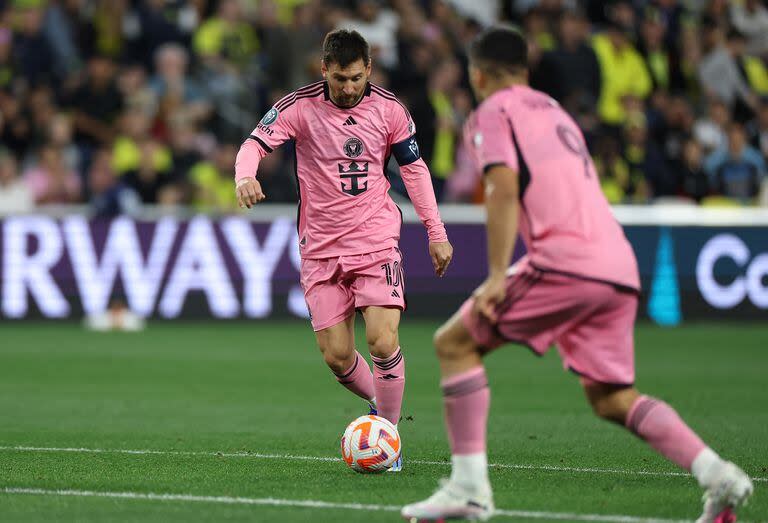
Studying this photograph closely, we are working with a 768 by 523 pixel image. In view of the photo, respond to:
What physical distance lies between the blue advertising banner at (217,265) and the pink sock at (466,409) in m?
12.0

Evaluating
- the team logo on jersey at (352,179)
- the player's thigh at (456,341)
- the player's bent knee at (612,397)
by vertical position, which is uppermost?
the team logo on jersey at (352,179)

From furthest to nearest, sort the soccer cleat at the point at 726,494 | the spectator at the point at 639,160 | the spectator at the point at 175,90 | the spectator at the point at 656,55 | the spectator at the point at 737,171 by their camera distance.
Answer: the spectator at the point at 656,55 < the spectator at the point at 175,90 < the spectator at the point at 737,171 < the spectator at the point at 639,160 < the soccer cleat at the point at 726,494

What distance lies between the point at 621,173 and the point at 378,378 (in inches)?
459

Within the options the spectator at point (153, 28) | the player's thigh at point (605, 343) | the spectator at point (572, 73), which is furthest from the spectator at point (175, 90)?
the player's thigh at point (605, 343)

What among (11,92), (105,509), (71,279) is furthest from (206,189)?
(105,509)

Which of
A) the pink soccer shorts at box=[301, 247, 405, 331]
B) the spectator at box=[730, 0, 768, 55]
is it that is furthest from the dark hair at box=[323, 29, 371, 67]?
the spectator at box=[730, 0, 768, 55]

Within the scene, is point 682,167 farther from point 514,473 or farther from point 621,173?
point 514,473

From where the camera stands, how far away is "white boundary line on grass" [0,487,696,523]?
257 inches

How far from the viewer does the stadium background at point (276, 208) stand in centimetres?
1177

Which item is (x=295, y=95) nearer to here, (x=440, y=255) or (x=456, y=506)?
(x=440, y=255)

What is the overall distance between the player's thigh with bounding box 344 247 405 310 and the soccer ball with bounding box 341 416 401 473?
2.40ft

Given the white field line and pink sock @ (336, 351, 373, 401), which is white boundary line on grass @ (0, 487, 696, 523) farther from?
pink sock @ (336, 351, 373, 401)

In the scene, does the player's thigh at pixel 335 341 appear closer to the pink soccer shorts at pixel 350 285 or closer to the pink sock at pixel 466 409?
the pink soccer shorts at pixel 350 285

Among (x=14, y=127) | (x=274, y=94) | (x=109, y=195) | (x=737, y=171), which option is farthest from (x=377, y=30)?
(x=737, y=171)
